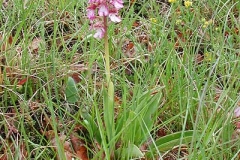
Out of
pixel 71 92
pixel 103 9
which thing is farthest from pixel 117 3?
pixel 71 92

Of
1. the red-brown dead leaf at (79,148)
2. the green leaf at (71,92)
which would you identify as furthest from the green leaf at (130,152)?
the green leaf at (71,92)

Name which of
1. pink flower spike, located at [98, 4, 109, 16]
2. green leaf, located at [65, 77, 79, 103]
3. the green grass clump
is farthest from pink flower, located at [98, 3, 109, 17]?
green leaf, located at [65, 77, 79, 103]

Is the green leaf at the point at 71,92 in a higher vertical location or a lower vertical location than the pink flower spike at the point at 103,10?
lower

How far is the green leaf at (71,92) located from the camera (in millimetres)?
1543

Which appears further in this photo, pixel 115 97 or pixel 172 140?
pixel 115 97

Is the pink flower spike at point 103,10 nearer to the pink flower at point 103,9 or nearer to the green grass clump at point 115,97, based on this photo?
the pink flower at point 103,9

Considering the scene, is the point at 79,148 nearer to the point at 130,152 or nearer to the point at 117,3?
the point at 130,152

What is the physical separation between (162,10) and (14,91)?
3.43 feet

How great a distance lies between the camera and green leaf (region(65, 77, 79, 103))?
5.06 ft

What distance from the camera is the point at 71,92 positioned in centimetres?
154

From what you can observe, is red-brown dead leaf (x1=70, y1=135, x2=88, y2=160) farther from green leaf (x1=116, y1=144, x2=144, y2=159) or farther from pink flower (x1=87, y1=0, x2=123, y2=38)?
pink flower (x1=87, y1=0, x2=123, y2=38)

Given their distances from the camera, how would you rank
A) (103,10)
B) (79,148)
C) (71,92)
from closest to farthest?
(103,10) < (79,148) < (71,92)

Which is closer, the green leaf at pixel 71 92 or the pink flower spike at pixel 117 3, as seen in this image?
the pink flower spike at pixel 117 3

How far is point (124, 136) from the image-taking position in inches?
50.3
